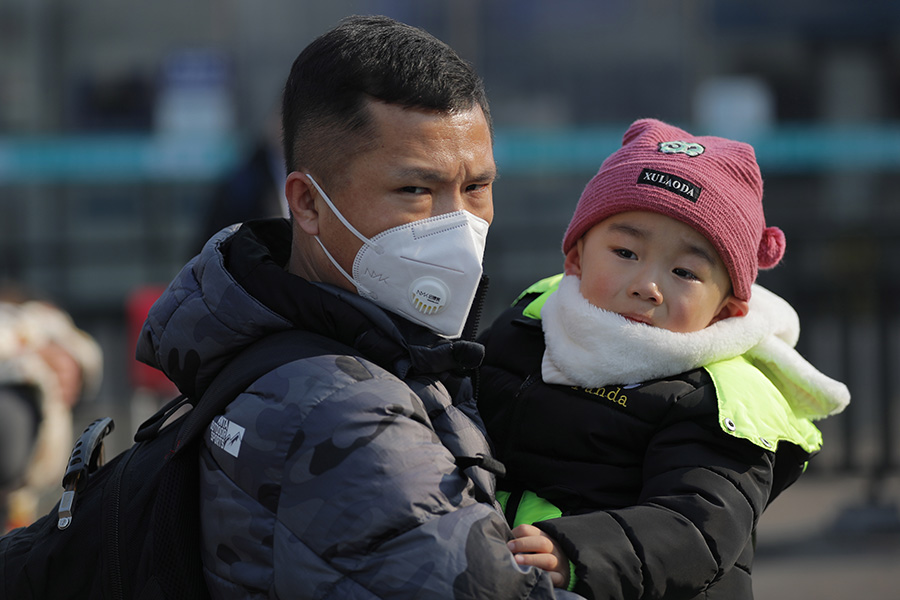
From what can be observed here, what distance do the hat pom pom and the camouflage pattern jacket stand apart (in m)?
0.79

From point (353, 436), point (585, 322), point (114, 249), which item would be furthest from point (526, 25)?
point (353, 436)

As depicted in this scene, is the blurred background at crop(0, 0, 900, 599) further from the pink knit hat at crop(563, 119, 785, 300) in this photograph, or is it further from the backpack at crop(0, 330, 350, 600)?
the backpack at crop(0, 330, 350, 600)

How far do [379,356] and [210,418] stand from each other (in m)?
0.31

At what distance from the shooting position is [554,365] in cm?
224

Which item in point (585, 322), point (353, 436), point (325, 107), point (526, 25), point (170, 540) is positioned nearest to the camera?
point (353, 436)

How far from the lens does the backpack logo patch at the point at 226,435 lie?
1.74 metres

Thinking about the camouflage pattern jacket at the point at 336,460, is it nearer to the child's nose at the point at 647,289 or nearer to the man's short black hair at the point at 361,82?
the man's short black hair at the point at 361,82

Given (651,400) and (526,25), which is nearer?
(651,400)

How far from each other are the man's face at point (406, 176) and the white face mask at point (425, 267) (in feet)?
0.06

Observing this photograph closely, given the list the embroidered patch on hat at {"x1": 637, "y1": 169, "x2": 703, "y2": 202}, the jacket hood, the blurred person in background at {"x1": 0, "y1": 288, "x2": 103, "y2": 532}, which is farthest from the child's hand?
the blurred person in background at {"x1": 0, "y1": 288, "x2": 103, "y2": 532}

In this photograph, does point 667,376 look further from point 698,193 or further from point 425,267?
point 425,267

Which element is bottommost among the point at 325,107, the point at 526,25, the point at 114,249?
the point at 114,249

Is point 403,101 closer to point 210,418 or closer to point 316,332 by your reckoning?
point 316,332

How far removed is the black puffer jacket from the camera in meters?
1.81
